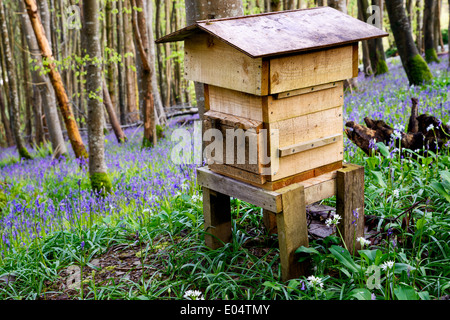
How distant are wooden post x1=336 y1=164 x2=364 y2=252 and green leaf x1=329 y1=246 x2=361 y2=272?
→ 44cm

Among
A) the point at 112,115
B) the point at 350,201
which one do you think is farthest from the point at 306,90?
the point at 112,115

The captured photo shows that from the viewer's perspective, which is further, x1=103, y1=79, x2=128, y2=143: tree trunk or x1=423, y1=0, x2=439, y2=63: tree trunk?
x1=423, y1=0, x2=439, y2=63: tree trunk

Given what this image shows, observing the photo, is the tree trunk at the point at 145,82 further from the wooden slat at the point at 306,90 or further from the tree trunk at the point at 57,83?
the wooden slat at the point at 306,90

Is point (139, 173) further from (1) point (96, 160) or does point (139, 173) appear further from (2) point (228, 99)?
(2) point (228, 99)

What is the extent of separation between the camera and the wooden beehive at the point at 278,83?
3.28 meters

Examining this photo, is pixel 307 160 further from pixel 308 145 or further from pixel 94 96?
pixel 94 96

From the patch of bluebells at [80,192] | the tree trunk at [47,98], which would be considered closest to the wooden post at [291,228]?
the patch of bluebells at [80,192]

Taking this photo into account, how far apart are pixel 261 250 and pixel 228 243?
32cm

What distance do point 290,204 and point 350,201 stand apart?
0.63m

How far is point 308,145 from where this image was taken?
3553mm

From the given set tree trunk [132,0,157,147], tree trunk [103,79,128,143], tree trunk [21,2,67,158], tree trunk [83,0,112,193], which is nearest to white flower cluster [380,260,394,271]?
tree trunk [83,0,112,193]

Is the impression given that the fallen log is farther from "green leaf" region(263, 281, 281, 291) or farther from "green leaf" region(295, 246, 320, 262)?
"green leaf" region(263, 281, 281, 291)

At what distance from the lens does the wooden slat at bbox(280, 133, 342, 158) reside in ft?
11.2

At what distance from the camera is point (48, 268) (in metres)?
4.20
